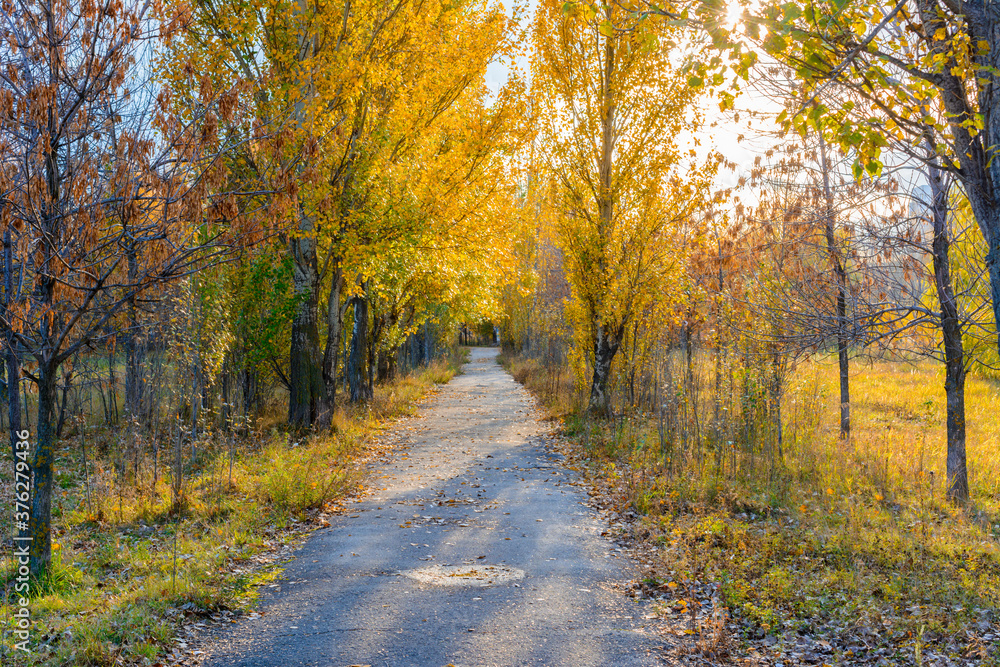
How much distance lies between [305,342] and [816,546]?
1007 cm

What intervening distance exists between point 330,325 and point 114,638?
1012cm

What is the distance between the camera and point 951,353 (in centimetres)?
890

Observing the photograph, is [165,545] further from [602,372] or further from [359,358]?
[359,358]

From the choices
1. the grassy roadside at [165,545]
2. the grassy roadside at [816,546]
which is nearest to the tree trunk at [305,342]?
the grassy roadside at [165,545]

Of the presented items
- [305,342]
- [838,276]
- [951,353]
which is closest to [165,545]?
[305,342]

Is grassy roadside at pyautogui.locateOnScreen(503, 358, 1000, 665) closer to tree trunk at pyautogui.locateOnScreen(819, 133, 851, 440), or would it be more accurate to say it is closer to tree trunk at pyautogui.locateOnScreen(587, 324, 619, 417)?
tree trunk at pyautogui.locateOnScreen(819, 133, 851, 440)

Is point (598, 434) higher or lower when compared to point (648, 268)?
lower

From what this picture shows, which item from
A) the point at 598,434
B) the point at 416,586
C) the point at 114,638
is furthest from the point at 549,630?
the point at 598,434

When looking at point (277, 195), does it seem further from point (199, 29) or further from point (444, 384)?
point (444, 384)

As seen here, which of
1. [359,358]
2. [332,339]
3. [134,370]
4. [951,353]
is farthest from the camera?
[359,358]

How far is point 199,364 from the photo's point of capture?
38.1ft

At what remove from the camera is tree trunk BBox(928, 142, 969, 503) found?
7961 millimetres

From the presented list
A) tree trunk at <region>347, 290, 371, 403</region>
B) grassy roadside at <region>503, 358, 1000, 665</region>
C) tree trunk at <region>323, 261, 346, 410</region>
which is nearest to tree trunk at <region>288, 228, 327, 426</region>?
tree trunk at <region>323, 261, 346, 410</region>

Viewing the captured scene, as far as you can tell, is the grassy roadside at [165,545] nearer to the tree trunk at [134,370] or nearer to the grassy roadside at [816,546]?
the tree trunk at [134,370]
